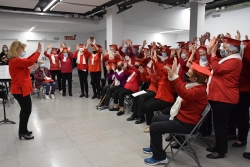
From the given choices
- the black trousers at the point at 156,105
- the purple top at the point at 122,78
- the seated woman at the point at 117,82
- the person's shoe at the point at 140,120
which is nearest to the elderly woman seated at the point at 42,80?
the seated woman at the point at 117,82

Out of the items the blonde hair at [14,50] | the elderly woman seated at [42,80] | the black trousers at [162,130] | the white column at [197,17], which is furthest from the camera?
the white column at [197,17]

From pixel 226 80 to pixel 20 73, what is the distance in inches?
116

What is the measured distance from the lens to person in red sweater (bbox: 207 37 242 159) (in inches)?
103

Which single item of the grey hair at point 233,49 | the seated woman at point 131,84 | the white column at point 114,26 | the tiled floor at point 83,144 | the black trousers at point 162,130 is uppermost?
the white column at point 114,26

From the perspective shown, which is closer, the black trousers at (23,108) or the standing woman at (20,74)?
the standing woman at (20,74)

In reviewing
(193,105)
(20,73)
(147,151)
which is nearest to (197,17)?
(193,105)

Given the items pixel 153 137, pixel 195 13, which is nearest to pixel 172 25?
pixel 195 13

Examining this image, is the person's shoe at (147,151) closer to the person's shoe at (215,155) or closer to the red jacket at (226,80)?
the person's shoe at (215,155)

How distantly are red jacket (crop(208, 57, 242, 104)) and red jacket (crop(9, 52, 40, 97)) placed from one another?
260 centimetres

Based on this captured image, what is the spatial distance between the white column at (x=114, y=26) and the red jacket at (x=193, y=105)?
5071mm

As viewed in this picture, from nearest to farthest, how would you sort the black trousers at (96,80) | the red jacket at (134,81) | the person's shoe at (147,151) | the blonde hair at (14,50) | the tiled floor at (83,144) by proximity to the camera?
the tiled floor at (83,144) < the person's shoe at (147,151) < the blonde hair at (14,50) < the red jacket at (134,81) < the black trousers at (96,80)

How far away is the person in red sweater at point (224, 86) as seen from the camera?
2623mm

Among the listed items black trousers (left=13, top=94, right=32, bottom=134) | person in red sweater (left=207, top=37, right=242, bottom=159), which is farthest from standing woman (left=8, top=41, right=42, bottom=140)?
person in red sweater (left=207, top=37, right=242, bottom=159)

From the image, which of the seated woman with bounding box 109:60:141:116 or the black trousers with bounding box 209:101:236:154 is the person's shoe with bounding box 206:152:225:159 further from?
the seated woman with bounding box 109:60:141:116
